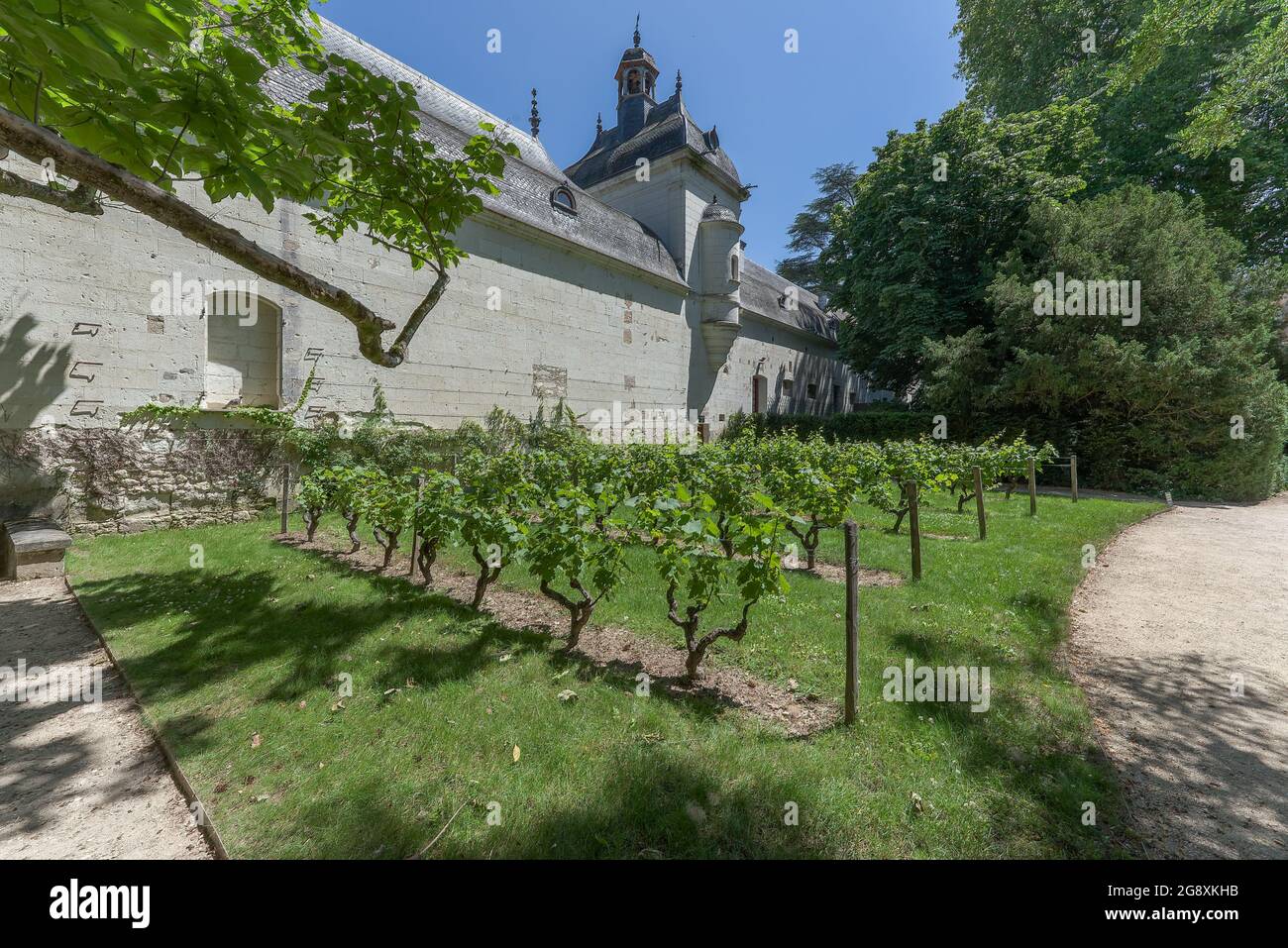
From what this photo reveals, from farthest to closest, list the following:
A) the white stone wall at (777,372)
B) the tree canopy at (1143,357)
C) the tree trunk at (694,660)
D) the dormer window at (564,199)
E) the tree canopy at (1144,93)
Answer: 1. the white stone wall at (777,372)
2. the tree canopy at (1144,93)
3. the dormer window at (564,199)
4. the tree canopy at (1143,357)
5. the tree trunk at (694,660)

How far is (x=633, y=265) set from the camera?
1716 centimetres

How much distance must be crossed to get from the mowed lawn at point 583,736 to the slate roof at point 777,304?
2034 cm

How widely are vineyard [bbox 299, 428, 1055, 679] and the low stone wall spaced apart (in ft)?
5.72

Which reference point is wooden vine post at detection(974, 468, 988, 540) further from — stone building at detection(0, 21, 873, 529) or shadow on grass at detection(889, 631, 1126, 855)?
stone building at detection(0, 21, 873, 529)

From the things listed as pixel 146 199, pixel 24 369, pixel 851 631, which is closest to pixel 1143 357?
pixel 851 631

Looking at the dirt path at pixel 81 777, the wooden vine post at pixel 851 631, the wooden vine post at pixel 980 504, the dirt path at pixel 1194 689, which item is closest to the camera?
the dirt path at pixel 81 777

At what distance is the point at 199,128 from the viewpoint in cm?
291

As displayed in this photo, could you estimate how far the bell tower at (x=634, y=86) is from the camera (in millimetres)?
23453

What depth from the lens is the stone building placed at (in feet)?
25.1

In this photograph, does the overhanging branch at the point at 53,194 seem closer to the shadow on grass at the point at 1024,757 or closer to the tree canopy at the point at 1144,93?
the shadow on grass at the point at 1024,757

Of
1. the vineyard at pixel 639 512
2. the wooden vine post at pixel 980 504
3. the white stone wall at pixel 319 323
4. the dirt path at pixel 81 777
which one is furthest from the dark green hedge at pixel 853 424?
the dirt path at pixel 81 777

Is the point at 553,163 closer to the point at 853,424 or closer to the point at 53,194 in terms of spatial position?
the point at 853,424
